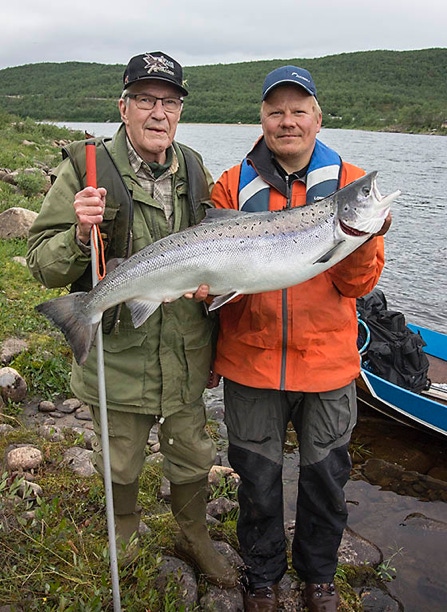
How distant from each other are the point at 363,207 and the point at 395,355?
485 cm

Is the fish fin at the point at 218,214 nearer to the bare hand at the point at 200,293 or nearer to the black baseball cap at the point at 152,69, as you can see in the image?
the bare hand at the point at 200,293

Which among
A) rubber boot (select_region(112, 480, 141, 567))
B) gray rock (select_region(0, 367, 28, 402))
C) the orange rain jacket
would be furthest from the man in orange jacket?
gray rock (select_region(0, 367, 28, 402))

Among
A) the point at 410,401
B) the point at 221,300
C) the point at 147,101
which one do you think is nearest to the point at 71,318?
the point at 221,300

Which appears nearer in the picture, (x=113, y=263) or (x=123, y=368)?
(x=113, y=263)

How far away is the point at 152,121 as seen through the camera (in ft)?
11.0

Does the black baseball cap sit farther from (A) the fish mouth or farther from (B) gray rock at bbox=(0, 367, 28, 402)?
(B) gray rock at bbox=(0, 367, 28, 402)

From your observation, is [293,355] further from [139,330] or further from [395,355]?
[395,355]

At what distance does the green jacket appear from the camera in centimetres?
335

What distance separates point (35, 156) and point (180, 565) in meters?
22.3

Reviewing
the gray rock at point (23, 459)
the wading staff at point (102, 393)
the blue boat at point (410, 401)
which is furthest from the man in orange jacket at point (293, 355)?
the blue boat at point (410, 401)

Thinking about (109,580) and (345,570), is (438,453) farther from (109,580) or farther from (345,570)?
(109,580)

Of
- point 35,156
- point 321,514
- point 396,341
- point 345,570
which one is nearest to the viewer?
point 321,514

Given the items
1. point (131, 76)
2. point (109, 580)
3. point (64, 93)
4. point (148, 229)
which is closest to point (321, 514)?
point (109, 580)

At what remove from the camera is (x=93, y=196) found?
2975 mm
